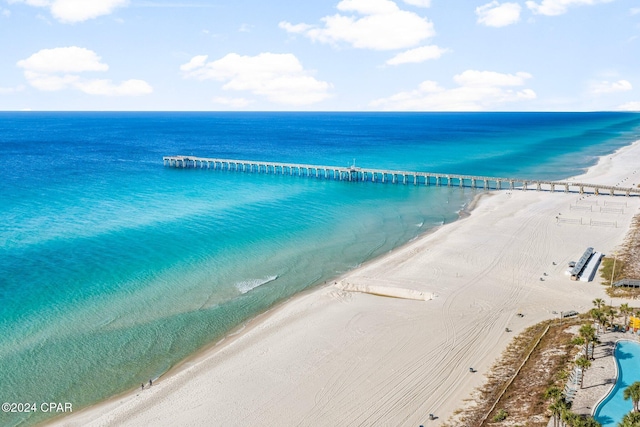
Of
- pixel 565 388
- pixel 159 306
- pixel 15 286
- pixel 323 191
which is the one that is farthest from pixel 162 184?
pixel 565 388

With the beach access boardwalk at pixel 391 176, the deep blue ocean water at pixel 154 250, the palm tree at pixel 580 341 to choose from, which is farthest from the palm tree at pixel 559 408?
the beach access boardwalk at pixel 391 176

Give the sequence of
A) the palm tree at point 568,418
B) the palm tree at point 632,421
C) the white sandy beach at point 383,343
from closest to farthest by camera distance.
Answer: the palm tree at point 632,421 < the palm tree at point 568,418 < the white sandy beach at point 383,343

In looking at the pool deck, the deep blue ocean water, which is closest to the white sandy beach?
the deep blue ocean water

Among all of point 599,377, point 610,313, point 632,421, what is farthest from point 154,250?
point 632,421

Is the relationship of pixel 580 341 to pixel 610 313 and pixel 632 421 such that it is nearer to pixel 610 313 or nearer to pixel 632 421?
pixel 610 313

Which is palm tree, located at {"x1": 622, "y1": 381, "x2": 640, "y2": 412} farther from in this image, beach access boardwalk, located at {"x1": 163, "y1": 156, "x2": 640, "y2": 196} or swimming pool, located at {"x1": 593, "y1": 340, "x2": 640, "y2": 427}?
beach access boardwalk, located at {"x1": 163, "y1": 156, "x2": 640, "y2": 196}

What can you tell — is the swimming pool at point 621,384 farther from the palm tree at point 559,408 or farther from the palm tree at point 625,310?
the palm tree at point 625,310

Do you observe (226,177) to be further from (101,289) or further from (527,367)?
(527,367)
